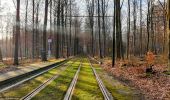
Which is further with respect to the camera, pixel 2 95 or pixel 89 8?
pixel 89 8

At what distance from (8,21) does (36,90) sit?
2974 inches

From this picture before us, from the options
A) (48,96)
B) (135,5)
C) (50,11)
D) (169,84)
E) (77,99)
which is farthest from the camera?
(135,5)

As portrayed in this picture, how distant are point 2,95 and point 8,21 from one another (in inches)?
3029

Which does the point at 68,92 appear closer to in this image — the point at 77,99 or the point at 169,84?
the point at 77,99

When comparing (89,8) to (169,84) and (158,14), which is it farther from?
(169,84)

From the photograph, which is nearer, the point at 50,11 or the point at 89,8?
the point at 50,11

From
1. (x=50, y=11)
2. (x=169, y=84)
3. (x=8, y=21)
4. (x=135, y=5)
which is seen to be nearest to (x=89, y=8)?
(x=135, y=5)

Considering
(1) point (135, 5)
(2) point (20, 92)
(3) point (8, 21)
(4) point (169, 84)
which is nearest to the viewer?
(2) point (20, 92)

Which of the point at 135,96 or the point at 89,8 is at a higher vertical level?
the point at 89,8

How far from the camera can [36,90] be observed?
592 inches

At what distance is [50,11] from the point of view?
5734 centimetres

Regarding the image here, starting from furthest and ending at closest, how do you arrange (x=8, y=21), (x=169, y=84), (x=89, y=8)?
(x=8, y=21)
(x=89, y=8)
(x=169, y=84)

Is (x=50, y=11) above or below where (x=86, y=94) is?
above

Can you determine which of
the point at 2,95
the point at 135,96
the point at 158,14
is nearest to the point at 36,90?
the point at 2,95
